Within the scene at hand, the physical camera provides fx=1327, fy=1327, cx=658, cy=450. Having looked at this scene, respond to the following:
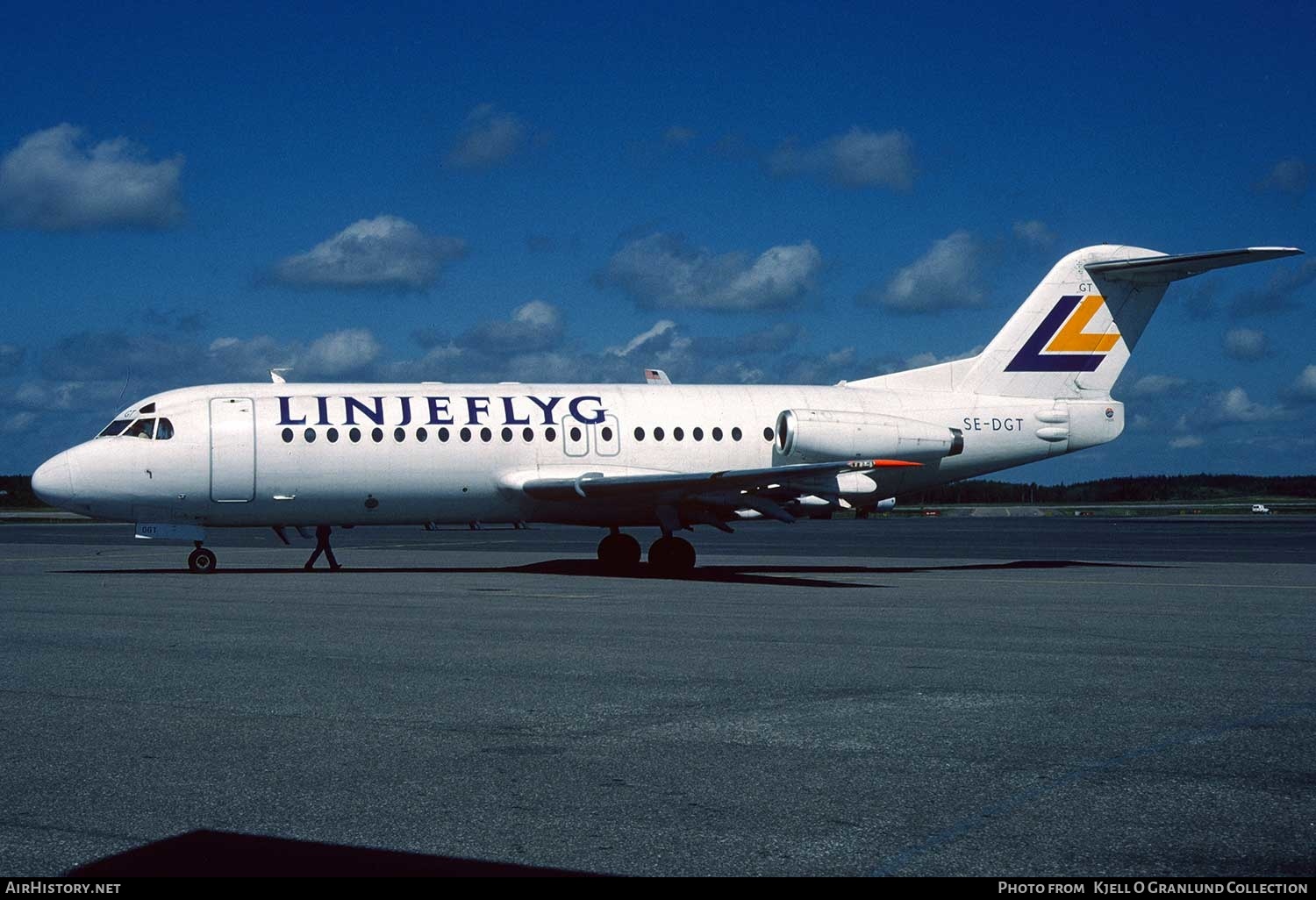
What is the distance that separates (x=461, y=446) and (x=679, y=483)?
459 centimetres

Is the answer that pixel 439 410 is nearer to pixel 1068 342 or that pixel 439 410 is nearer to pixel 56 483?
pixel 56 483

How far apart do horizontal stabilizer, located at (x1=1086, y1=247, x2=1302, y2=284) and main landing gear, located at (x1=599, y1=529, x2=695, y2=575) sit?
11.1 m

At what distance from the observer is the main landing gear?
86.9 ft

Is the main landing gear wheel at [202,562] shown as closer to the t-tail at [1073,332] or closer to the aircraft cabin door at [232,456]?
the aircraft cabin door at [232,456]

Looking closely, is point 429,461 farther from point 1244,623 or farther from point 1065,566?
point 1244,623

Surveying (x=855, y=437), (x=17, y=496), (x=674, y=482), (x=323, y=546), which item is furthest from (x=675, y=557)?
(x=17, y=496)

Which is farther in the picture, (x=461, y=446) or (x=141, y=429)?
(x=461, y=446)

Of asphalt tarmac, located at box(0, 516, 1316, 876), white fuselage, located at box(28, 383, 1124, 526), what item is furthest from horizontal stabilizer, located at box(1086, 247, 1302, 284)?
asphalt tarmac, located at box(0, 516, 1316, 876)

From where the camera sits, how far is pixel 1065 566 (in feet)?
91.4

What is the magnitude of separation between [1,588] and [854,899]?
19.5m

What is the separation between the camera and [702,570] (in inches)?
1094

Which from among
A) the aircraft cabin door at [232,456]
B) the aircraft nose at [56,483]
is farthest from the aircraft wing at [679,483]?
the aircraft nose at [56,483]

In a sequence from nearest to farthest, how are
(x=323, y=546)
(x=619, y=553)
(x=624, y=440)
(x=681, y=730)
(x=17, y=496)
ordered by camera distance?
(x=681, y=730) < (x=323, y=546) < (x=624, y=440) < (x=619, y=553) < (x=17, y=496)

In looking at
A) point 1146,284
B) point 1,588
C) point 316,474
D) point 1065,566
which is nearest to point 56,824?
point 1,588
